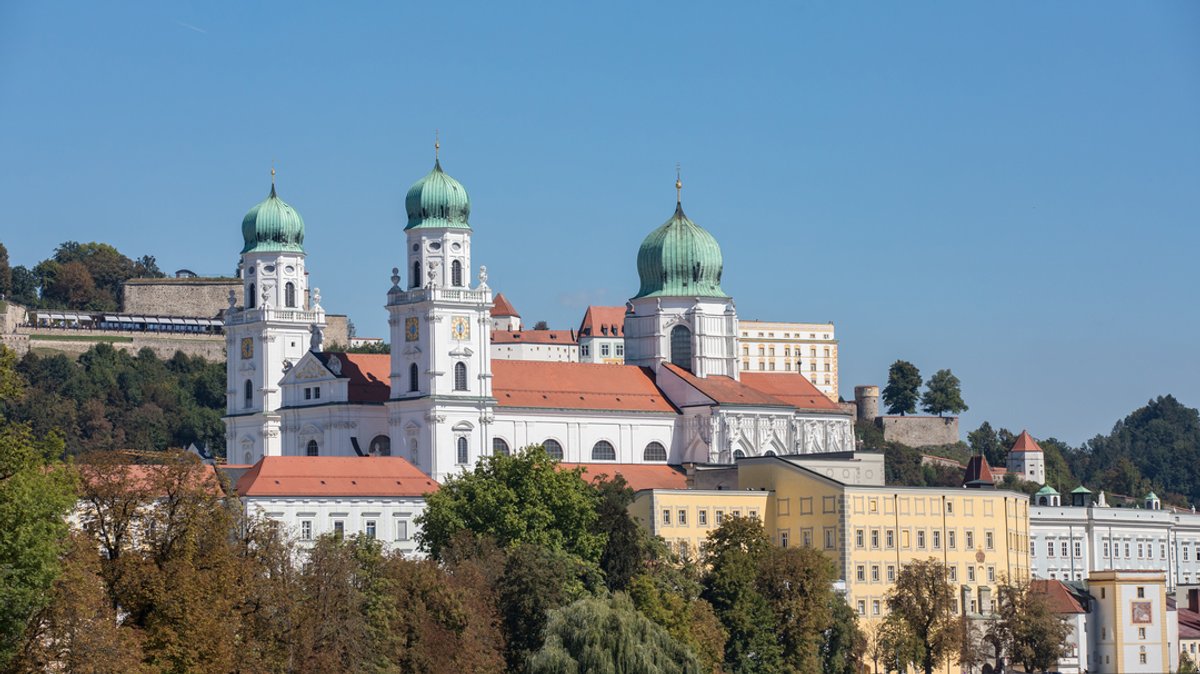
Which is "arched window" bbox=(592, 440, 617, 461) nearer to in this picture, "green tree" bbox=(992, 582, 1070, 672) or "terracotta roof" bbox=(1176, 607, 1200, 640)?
"green tree" bbox=(992, 582, 1070, 672)

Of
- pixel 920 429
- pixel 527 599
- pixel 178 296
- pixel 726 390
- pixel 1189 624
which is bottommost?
pixel 1189 624

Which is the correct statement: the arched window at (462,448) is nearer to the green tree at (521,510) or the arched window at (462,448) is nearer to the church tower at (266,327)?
the church tower at (266,327)

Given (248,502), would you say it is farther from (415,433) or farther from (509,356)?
(509,356)

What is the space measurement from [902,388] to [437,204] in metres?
77.9

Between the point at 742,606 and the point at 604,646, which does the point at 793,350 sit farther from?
the point at 604,646

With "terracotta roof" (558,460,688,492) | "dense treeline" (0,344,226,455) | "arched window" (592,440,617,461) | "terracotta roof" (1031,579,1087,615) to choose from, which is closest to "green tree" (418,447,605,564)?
"terracotta roof" (558,460,688,492)

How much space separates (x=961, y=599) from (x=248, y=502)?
94.0 ft

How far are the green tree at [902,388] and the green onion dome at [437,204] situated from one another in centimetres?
7666

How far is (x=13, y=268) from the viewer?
622ft

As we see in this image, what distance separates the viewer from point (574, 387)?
364ft

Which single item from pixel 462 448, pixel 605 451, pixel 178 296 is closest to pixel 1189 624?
pixel 605 451

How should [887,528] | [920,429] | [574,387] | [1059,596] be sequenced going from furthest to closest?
[920,429] → [574,387] → [1059,596] → [887,528]

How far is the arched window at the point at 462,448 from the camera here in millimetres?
102500

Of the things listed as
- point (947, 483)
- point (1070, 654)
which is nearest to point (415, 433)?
point (1070, 654)
